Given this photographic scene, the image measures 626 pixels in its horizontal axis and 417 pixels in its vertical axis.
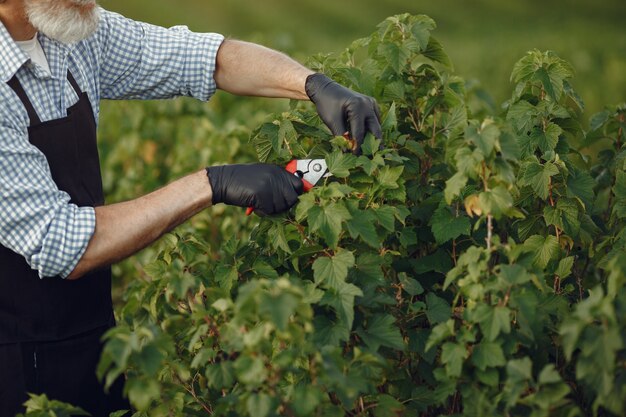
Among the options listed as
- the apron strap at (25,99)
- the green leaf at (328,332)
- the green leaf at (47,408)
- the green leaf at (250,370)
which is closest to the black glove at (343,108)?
the green leaf at (328,332)

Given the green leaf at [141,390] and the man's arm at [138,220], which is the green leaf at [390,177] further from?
the green leaf at [141,390]

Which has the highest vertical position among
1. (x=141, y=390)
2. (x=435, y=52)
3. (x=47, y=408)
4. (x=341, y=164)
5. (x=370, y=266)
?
(x=435, y=52)

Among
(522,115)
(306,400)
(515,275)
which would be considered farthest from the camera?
(522,115)

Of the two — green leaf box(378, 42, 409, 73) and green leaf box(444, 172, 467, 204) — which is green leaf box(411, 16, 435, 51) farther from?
green leaf box(444, 172, 467, 204)

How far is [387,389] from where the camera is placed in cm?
297

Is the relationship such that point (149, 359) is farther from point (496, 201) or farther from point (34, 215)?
point (496, 201)

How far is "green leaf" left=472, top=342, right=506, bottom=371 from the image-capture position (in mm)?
2459

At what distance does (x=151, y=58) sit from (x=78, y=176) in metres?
0.55

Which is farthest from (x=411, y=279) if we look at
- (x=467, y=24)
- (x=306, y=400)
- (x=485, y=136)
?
(x=467, y=24)

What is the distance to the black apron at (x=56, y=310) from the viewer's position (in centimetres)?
302

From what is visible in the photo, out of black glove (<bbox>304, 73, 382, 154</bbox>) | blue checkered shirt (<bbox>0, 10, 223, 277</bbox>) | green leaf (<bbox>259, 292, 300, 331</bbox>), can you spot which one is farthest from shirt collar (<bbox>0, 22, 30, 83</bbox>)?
green leaf (<bbox>259, 292, 300, 331</bbox>)

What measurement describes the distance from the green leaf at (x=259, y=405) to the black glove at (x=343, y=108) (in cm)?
97

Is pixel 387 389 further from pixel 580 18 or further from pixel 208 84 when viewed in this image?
pixel 580 18

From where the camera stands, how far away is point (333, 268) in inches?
105
